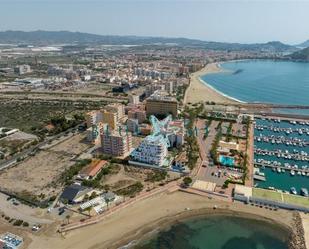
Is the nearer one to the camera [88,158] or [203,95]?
[88,158]

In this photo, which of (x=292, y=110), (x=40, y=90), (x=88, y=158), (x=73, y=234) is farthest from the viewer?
(x=40, y=90)

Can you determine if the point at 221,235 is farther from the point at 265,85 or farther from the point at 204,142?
the point at 265,85

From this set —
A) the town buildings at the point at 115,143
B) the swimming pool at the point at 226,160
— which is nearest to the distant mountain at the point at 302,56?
the swimming pool at the point at 226,160

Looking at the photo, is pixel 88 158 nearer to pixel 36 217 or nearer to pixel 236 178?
pixel 36 217

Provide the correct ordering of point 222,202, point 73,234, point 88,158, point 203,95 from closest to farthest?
point 73,234 < point 222,202 < point 88,158 < point 203,95

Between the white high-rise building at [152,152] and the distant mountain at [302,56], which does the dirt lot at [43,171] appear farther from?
the distant mountain at [302,56]

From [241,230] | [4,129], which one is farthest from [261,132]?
[4,129]
